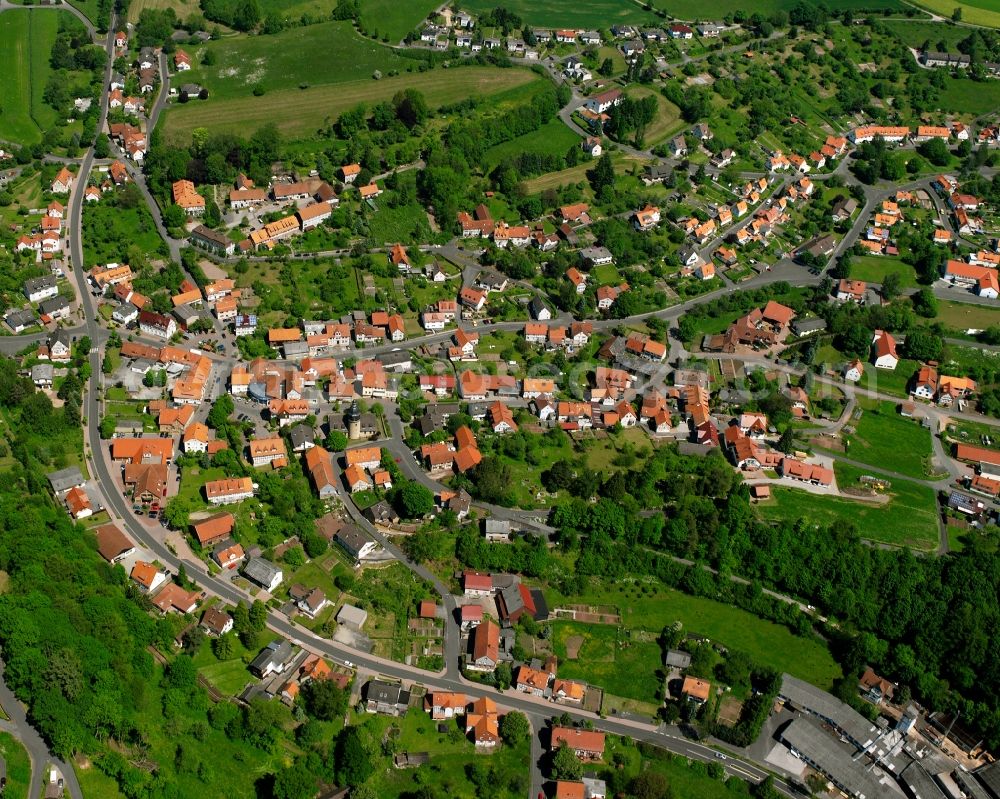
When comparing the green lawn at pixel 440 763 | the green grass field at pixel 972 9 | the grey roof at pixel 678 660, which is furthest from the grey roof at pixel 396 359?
the green grass field at pixel 972 9

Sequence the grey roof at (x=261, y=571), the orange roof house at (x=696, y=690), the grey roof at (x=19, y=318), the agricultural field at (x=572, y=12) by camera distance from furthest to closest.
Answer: the agricultural field at (x=572, y=12)
the grey roof at (x=19, y=318)
the grey roof at (x=261, y=571)
the orange roof house at (x=696, y=690)

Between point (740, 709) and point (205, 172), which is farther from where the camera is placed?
point (205, 172)

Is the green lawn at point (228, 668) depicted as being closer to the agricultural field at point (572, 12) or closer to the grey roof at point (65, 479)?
the grey roof at point (65, 479)

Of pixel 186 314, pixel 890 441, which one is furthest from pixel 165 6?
pixel 890 441

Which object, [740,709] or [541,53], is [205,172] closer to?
[541,53]

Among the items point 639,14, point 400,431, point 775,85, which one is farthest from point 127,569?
point 639,14
